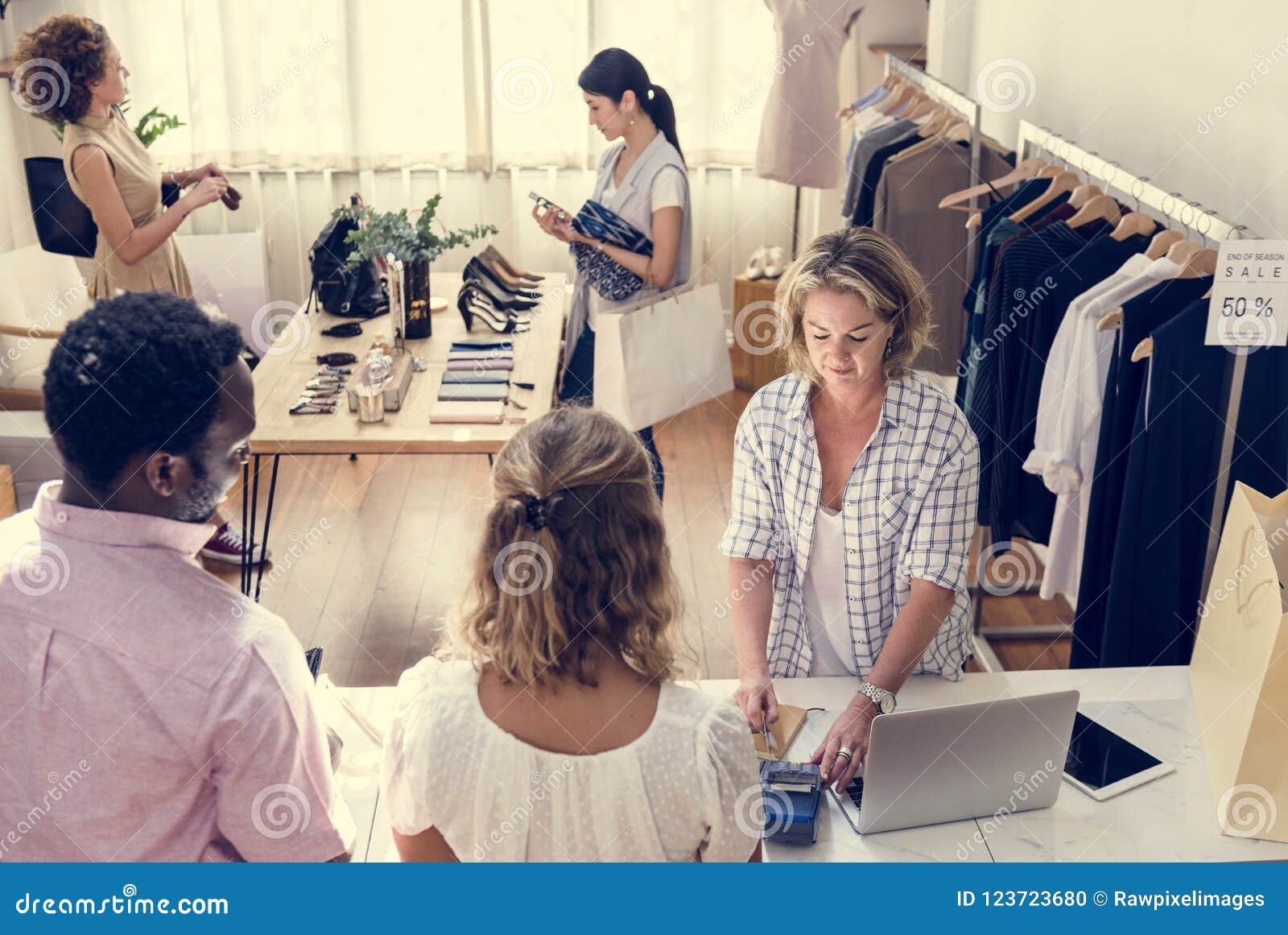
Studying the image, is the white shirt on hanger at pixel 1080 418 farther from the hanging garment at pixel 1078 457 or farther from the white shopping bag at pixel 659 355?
the white shopping bag at pixel 659 355

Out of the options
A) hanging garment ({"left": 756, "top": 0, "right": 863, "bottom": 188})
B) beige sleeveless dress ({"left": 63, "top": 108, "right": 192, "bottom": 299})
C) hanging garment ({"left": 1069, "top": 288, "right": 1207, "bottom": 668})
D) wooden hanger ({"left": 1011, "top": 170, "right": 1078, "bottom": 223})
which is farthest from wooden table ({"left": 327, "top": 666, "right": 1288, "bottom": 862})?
hanging garment ({"left": 756, "top": 0, "right": 863, "bottom": 188})

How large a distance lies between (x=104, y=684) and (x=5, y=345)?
3.98 metres

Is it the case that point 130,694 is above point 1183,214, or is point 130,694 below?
below

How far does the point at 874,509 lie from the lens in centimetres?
202

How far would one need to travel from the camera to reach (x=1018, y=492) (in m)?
3.12

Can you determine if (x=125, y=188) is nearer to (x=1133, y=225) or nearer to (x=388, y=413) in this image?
(x=388, y=413)

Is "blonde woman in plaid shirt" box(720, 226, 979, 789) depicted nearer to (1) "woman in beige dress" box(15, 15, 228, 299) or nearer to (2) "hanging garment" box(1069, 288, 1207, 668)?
(2) "hanging garment" box(1069, 288, 1207, 668)

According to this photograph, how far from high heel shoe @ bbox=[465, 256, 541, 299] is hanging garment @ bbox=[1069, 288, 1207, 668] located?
2.18 metres

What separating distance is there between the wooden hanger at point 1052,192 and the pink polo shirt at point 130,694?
235 centimetres

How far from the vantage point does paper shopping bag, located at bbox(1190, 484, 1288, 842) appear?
5.42 feet

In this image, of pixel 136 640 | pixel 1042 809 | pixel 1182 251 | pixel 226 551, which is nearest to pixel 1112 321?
pixel 1182 251

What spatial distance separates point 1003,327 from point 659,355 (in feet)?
3.08

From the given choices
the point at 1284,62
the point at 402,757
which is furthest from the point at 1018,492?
the point at 402,757

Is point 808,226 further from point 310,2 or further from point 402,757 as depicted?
point 402,757
